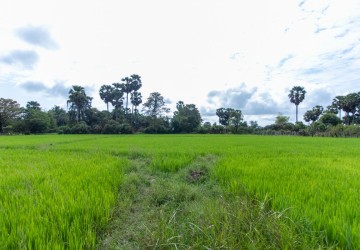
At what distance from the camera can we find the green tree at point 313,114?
50.6 m

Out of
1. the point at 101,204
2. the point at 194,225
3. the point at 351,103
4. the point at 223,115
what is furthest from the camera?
the point at 223,115

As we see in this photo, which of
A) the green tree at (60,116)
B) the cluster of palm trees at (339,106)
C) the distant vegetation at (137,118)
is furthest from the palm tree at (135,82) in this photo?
the cluster of palm trees at (339,106)

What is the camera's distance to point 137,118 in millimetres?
48344

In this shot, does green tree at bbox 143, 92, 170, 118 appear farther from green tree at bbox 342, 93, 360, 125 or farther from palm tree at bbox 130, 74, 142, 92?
green tree at bbox 342, 93, 360, 125

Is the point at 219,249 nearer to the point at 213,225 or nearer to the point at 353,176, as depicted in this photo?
the point at 213,225

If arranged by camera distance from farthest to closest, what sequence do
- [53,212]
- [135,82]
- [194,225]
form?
[135,82]
[53,212]
[194,225]

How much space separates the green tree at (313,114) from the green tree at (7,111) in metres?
67.1

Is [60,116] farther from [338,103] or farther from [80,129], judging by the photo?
[338,103]

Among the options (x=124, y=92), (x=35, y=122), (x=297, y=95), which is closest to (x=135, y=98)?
(x=124, y=92)

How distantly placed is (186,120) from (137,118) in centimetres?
1229

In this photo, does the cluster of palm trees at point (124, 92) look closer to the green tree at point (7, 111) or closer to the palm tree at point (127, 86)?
the palm tree at point (127, 86)

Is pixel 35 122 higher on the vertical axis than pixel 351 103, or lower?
lower

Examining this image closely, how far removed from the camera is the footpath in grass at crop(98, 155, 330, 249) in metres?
2.10

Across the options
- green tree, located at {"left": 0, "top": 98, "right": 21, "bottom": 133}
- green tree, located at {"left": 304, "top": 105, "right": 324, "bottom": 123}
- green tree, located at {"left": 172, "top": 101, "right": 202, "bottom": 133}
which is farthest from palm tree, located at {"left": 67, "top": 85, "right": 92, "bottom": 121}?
green tree, located at {"left": 304, "top": 105, "right": 324, "bottom": 123}
